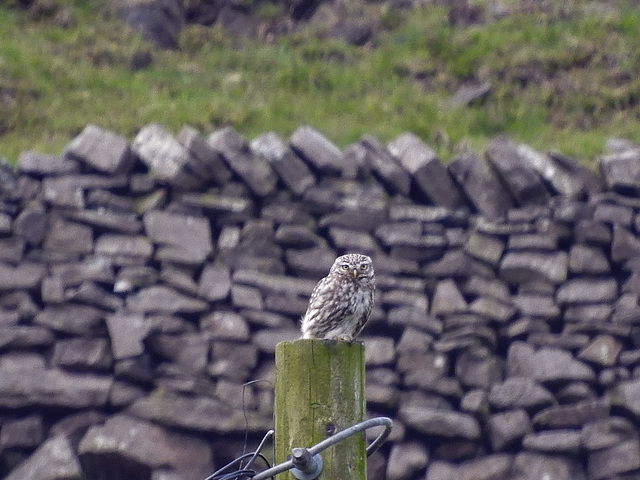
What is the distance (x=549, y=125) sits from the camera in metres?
12.4

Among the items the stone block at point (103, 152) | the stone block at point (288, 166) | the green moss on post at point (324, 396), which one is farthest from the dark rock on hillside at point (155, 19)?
the green moss on post at point (324, 396)

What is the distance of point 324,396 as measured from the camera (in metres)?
3.47

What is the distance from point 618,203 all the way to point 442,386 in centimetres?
242

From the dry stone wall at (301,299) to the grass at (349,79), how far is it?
4.64ft

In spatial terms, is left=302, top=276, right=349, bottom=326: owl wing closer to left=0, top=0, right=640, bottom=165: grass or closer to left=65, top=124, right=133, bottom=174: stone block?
left=65, top=124, right=133, bottom=174: stone block

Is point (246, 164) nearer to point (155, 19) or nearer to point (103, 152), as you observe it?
point (103, 152)

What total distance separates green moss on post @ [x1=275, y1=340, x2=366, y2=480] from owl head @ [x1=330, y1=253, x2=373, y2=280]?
2456 mm

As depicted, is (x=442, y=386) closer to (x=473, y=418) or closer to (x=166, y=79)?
(x=473, y=418)

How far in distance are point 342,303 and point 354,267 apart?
0.33m

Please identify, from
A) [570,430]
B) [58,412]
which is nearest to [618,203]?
[570,430]

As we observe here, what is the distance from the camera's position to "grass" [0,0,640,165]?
11.5 meters

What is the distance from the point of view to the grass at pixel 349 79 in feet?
37.6

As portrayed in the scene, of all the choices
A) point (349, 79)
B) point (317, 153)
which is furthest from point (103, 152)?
point (349, 79)

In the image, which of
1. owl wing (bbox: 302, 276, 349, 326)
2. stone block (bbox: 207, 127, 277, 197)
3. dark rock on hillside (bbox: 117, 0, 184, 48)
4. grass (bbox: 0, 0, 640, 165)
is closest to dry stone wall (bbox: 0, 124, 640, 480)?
stone block (bbox: 207, 127, 277, 197)
